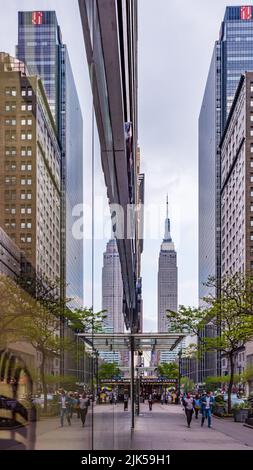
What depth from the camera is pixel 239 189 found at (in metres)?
128

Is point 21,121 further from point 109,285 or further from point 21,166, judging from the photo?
point 109,285

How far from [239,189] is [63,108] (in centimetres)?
12682

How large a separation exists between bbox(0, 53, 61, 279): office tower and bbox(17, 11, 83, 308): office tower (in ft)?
0.25

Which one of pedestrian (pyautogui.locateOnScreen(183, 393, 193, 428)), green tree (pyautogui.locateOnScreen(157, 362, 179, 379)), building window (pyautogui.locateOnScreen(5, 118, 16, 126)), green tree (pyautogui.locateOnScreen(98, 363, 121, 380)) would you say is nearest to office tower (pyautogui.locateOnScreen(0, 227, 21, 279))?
building window (pyautogui.locateOnScreen(5, 118, 16, 126))

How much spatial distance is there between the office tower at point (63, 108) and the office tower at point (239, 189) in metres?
101

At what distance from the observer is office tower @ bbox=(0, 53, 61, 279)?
1.67m

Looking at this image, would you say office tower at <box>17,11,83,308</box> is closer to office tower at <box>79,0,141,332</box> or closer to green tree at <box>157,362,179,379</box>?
office tower at <box>79,0,141,332</box>

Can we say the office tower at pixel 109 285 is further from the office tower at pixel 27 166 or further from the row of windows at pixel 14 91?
the row of windows at pixel 14 91

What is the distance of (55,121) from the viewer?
95.1 inches

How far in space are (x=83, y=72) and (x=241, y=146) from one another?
411 ft

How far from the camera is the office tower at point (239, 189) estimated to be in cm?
11844
